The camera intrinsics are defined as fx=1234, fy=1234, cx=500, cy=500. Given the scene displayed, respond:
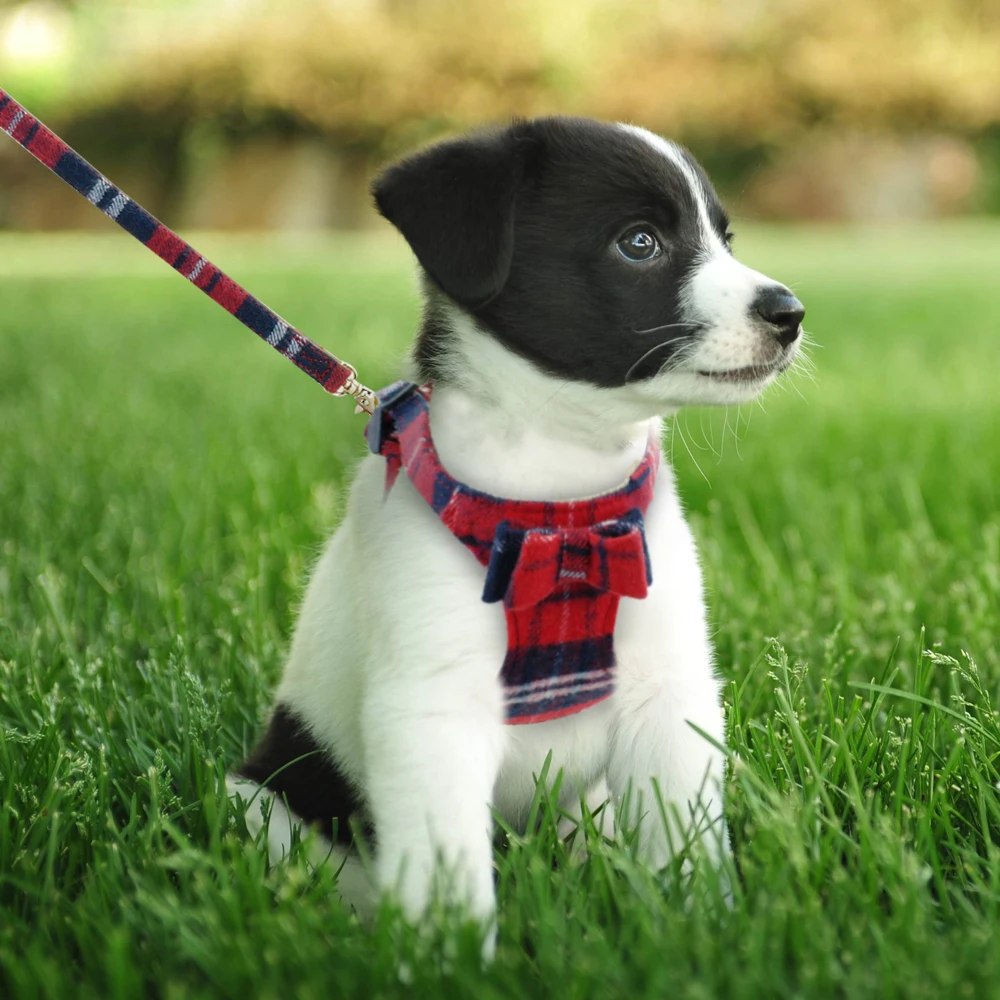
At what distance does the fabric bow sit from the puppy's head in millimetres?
255

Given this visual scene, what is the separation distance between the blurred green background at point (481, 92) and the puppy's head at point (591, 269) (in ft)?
88.0

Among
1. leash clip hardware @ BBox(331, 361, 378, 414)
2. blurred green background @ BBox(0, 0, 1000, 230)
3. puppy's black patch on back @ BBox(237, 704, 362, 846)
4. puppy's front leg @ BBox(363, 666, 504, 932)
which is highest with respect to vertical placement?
blurred green background @ BBox(0, 0, 1000, 230)

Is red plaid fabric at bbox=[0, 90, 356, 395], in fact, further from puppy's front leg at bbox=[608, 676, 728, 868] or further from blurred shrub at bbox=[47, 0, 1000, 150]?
blurred shrub at bbox=[47, 0, 1000, 150]

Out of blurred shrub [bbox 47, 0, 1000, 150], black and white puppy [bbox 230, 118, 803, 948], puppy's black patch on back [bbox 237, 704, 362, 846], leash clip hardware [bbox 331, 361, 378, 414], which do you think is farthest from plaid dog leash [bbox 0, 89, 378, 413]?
blurred shrub [bbox 47, 0, 1000, 150]

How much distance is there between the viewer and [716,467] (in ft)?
16.1

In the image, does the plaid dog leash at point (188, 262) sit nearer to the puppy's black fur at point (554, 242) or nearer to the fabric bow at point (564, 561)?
the puppy's black fur at point (554, 242)

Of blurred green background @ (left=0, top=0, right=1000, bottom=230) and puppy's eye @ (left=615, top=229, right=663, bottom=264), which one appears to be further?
blurred green background @ (left=0, top=0, right=1000, bottom=230)

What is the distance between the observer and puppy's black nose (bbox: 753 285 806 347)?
1943 millimetres

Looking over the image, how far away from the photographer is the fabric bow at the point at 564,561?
1848 millimetres

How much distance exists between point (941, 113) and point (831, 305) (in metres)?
23.1

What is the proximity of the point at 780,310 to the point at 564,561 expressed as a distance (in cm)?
52

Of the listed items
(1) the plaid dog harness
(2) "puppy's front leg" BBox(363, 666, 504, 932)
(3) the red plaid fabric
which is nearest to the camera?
(2) "puppy's front leg" BBox(363, 666, 504, 932)

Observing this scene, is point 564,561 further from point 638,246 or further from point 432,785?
point 638,246

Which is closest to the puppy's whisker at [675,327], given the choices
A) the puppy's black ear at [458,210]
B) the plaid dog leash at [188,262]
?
the puppy's black ear at [458,210]
